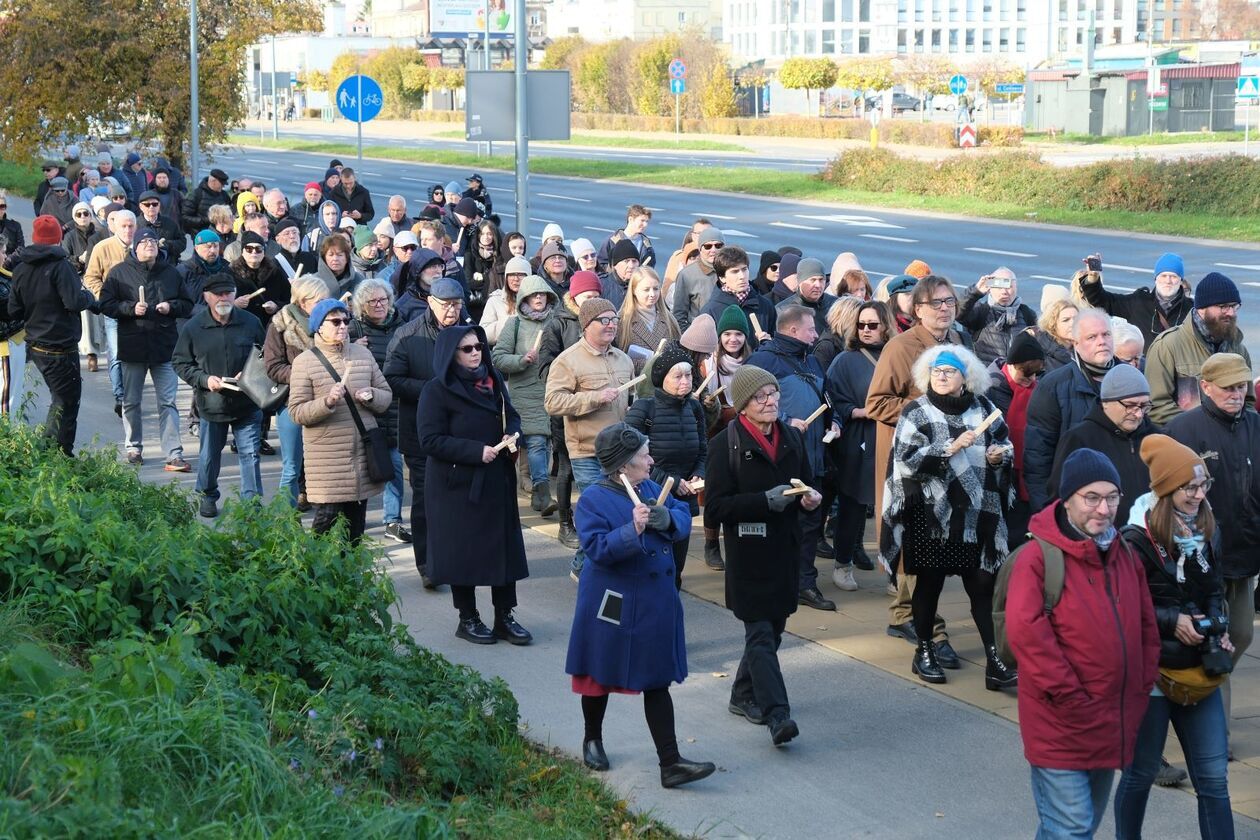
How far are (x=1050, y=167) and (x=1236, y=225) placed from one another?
7245 mm

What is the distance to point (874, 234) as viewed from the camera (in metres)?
34.9

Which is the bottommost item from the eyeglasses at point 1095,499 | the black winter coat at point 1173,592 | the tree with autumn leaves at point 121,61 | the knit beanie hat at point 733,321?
the black winter coat at point 1173,592

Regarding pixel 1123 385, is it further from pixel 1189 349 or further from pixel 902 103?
pixel 902 103

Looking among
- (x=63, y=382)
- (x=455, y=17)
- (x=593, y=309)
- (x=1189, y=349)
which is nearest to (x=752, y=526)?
(x=593, y=309)

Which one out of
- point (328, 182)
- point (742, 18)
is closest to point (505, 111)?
point (328, 182)

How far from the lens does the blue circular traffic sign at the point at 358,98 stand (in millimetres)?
25547

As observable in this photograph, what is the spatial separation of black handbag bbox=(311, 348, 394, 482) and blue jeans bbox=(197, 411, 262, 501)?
190 centimetres

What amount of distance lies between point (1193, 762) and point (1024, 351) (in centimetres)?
357

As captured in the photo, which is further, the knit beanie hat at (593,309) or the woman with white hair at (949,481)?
the knit beanie hat at (593,309)

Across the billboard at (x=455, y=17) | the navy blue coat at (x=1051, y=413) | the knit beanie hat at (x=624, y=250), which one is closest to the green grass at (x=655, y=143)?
the billboard at (x=455, y=17)

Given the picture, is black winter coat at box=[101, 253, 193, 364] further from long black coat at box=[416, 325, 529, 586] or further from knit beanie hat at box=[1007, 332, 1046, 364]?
knit beanie hat at box=[1007, 332, 1046, 364]

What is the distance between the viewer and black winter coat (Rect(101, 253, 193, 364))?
13.4m

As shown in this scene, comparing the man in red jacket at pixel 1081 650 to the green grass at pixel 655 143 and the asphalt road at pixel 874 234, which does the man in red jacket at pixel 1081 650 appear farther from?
the green grass at pixel 655 143

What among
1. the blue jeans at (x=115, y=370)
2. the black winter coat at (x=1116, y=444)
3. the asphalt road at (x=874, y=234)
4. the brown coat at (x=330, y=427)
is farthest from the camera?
the asphalt road at (x=874, y=234)
